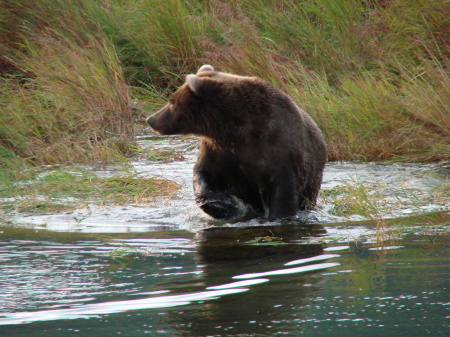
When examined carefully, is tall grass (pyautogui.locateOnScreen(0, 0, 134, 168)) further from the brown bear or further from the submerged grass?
the brown bear

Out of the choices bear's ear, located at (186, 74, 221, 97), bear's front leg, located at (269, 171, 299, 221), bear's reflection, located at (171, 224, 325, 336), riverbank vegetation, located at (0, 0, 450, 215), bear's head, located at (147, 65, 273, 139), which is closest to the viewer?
bear's reflection, located at (171, 224, 325, 336)

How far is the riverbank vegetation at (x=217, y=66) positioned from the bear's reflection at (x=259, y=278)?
289 cm

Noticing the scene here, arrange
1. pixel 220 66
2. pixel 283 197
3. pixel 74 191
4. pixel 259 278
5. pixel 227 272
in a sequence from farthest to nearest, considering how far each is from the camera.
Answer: pixel 220 66, pixel 74 191, pixel 283 197, pixel 227 272, pixel 259 278

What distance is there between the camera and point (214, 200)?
639 cm

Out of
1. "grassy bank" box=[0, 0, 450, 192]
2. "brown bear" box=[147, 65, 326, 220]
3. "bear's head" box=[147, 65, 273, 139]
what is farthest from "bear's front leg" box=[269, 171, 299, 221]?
"grassy bank" box=[0, 0, 450, 192]

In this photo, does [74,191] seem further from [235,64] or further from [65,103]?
[235,64]

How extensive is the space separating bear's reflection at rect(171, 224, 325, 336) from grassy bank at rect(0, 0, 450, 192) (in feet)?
9.93

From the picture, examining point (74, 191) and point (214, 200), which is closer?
point (214, 200)

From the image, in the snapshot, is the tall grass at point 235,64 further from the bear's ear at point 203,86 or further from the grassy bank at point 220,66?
the bear's ear at point 203,86

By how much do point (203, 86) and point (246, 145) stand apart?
0.69 m

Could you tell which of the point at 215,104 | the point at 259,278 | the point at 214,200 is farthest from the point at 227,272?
the point at 215,104

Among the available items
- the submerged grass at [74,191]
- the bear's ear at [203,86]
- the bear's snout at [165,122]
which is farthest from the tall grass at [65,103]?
the bear's ear at [203,86]

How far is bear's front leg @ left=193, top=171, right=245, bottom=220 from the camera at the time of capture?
6.38 m

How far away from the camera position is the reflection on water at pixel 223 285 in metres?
3.20
